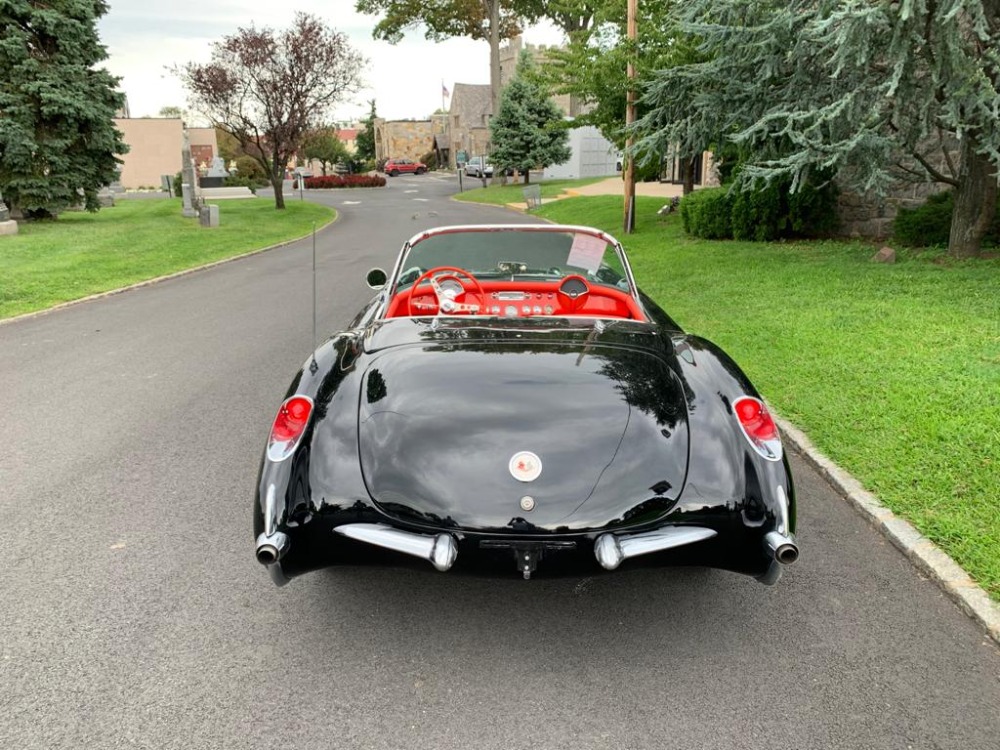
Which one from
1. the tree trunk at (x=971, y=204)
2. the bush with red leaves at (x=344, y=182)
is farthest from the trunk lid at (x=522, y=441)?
the bush with red leaves at (x=344, y=182)

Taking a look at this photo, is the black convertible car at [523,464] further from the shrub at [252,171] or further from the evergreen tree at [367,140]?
the evergreen tree at [367,140]

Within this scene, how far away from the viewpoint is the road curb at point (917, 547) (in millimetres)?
2854

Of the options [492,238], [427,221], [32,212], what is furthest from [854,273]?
[32,212]

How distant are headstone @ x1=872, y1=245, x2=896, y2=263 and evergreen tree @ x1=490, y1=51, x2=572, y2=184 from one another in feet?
104

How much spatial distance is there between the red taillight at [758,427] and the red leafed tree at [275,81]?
2719cm

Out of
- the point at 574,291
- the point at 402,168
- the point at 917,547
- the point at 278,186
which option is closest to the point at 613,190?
the point at 278,186

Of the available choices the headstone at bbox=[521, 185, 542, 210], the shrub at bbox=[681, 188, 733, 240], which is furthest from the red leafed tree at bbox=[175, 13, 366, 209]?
the shrub at bbox=[681, 188, 733, 240]

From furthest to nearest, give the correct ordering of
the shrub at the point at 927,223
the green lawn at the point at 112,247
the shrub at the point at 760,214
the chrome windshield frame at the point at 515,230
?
1. the shrub at the point at 760,214
2. the green lawn at the point at 112,247
3. the shrub at the point at 927,223
4. the chrome windshield frame at the point at 515,230

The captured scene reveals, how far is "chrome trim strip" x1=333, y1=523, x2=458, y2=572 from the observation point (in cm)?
241

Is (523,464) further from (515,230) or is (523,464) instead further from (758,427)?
(515,230)

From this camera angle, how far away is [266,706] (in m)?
2.43

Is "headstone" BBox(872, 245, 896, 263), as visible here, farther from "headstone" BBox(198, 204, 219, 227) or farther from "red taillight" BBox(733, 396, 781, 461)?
"headstone" BBox(198, 204, 219, 227)

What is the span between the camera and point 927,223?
11242mm

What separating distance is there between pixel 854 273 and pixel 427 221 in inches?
697
